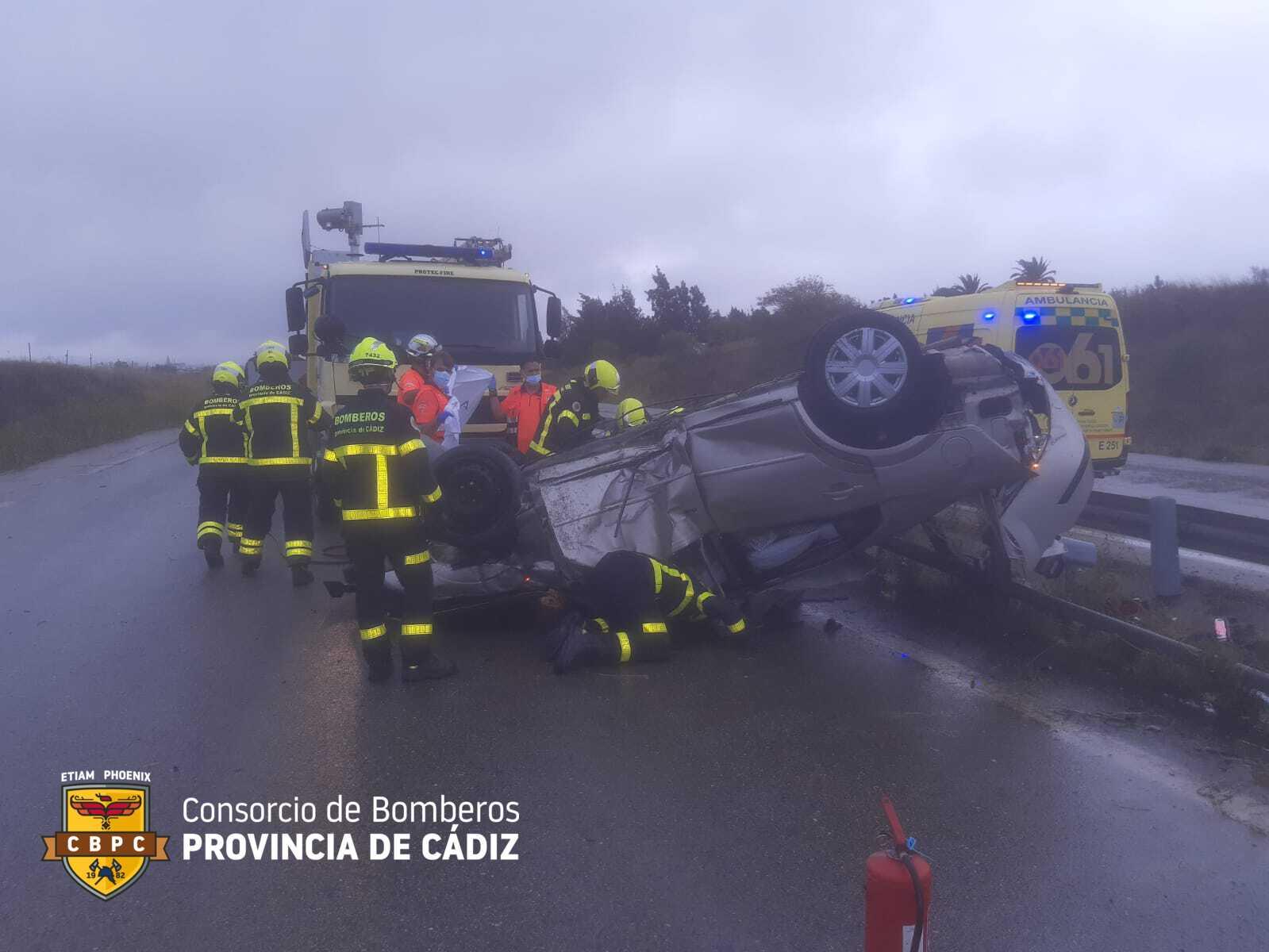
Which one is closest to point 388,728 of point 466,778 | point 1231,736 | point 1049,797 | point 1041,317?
point 466,778

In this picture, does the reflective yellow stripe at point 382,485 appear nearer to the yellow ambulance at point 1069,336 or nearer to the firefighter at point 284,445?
the firefighter at point 284,445

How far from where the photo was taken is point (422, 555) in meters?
5.51

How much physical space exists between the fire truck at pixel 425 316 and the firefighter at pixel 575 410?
217 cm

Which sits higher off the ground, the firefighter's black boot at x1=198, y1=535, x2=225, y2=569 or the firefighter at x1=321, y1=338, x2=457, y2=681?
the firefighter at x1=321, y1=338, x2=457, y2=681

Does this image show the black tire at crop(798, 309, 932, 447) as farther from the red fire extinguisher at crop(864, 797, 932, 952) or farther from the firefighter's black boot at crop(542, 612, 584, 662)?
the red fire extinguisher at crop(864, 797, 932, 952)

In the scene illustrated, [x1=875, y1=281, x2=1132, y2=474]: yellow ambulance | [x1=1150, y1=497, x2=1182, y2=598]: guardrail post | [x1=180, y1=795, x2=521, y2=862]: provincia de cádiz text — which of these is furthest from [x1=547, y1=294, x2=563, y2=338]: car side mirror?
[x1=180, y1=795, x2=521, y2=862]: provincia de cádiz text

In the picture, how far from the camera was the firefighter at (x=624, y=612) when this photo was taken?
571 cm

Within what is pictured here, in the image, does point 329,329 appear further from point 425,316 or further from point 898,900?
point 898,900

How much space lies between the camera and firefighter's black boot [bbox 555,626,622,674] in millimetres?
5609

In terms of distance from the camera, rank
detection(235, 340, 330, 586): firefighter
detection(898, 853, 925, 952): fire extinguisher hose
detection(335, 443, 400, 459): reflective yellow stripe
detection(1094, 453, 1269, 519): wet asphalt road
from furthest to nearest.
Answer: detection(1094, 453, 1269, 519): wet asphalt road, detection(235, 340, 330, 586): firefighter, detection(335, 443, 400, 459): reflective yellow stripe, detection(898, 853, 925, 952): fire extinguisher hose

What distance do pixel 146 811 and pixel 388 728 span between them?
1.18 m

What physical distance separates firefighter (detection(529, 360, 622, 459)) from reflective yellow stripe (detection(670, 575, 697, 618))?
1.93 meters

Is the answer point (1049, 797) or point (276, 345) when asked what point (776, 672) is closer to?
point (1049, 797)

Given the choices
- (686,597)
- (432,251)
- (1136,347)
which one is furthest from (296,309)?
(1136,347)
